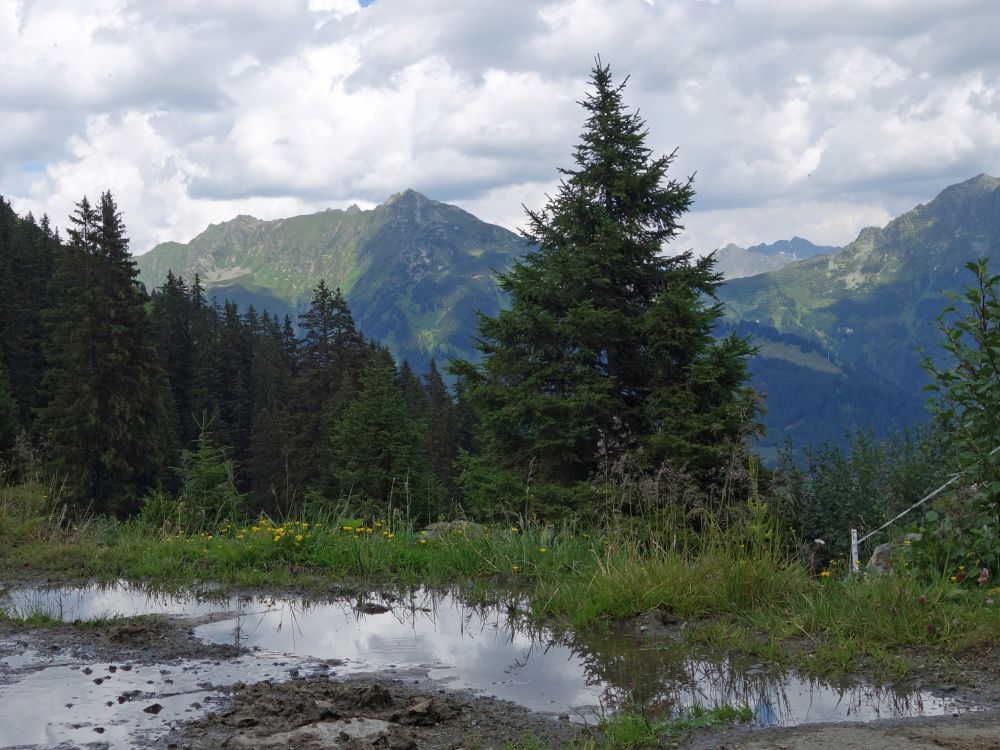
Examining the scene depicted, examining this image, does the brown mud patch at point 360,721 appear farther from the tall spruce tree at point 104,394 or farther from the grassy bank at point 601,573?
the tall spruce tree at point 104,394

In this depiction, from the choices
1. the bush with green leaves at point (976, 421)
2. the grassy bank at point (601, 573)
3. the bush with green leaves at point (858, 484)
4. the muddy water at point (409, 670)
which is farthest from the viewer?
the bush with green leaves at point (858, 484)

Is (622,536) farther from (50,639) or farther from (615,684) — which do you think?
(50,639)

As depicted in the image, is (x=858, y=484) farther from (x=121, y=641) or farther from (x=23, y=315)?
(x=23, y=315)

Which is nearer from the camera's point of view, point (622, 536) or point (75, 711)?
point (75, 711)

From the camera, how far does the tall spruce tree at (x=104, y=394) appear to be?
35625 millimetres

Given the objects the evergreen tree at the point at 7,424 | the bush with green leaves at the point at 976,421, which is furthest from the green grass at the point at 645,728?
the evergreen tree at the point at 7,424

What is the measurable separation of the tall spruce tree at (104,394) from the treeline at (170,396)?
6cm

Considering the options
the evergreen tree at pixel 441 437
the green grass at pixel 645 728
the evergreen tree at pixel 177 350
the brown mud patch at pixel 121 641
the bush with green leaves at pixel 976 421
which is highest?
the evergreen tree at pixel 177 350

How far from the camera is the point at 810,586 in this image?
19.9 ft

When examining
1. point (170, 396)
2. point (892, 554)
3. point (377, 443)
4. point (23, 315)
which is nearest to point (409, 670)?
point (892, 554)

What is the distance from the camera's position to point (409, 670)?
5199 mm

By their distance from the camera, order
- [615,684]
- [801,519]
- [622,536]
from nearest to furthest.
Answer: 1. [615,684]
2. [622,536]
3. [801,519]

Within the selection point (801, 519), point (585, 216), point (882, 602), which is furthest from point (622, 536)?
point (585, 216)

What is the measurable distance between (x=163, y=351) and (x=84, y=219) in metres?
24.0
